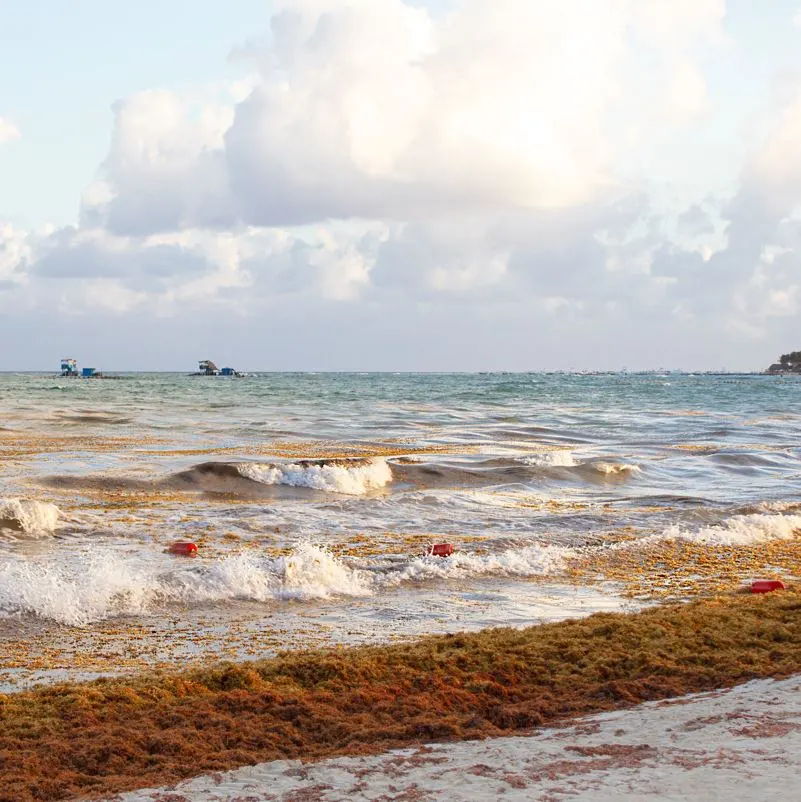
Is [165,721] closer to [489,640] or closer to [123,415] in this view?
[489,640]

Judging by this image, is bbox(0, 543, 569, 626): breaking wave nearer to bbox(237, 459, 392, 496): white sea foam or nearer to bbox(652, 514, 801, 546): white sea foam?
bbox(652, 514, 801, 546): white sea foam

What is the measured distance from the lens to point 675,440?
3297 centimetres

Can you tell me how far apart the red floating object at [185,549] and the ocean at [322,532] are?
161 mm

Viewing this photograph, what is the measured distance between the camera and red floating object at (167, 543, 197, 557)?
1123 centimetres

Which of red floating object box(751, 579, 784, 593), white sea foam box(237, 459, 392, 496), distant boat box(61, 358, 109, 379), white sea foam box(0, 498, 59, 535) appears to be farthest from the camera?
distant boat box(61, 358, 109, 379)

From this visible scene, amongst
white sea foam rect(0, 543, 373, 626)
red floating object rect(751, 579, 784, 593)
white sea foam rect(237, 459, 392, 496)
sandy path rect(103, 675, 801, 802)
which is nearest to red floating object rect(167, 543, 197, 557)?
white sea foam rect(0, 543, 373, 626)

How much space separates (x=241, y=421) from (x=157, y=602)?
102ft

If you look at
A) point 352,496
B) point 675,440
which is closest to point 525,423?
point 675,440

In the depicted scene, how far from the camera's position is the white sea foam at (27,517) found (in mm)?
12609

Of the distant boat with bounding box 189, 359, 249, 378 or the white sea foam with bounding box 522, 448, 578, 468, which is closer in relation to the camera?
the white sea foam with bounding box 522, 448, 578, 468

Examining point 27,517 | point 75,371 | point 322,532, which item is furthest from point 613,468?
point 75,371

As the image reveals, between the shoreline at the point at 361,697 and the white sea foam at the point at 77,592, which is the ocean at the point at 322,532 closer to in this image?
the white sea foam at the point at 77,592

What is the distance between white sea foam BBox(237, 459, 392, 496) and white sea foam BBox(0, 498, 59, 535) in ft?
20.8

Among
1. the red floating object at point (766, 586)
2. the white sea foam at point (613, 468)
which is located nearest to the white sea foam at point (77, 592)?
the red floating object at point (766, 586)
